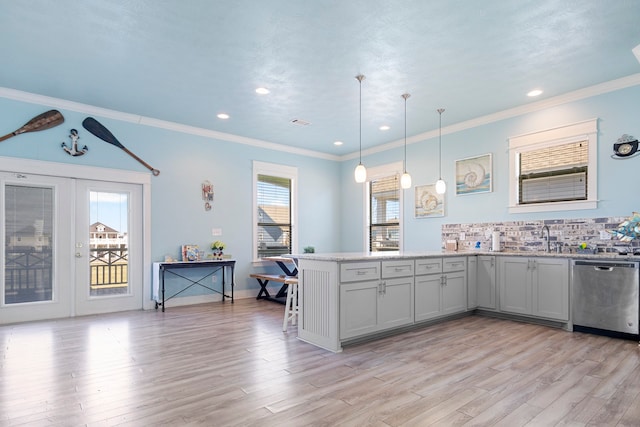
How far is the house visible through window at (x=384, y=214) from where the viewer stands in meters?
7.22

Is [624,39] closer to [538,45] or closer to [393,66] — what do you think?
[538,45]

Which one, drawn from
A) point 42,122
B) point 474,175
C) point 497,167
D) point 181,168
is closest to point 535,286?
point 497,167

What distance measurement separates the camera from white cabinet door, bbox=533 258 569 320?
435cm

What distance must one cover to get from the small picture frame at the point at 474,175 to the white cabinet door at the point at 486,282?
122 cm

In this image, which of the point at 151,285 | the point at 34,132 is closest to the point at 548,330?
the point at 151,285

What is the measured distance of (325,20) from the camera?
313 cm

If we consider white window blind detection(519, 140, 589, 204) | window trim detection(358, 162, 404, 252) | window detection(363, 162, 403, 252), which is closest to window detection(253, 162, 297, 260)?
window trim detection(358, 162, 404, 252)

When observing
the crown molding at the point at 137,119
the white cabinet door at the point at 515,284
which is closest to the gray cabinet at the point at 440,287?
the white cabinet door at the point at 515,284

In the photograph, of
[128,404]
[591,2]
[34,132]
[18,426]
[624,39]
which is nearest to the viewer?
[18,426]

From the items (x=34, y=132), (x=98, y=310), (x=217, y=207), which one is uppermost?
(x=34, y=132)

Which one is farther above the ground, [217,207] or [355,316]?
[217,207]

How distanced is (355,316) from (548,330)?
8.16 ft

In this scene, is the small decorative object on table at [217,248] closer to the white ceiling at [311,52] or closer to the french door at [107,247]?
the french door at [107,247]

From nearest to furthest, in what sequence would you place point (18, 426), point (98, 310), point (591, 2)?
point (18, 426) → point (591, 2) → point (98, 310)
